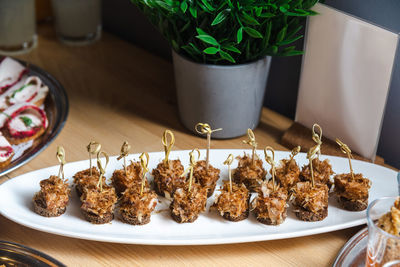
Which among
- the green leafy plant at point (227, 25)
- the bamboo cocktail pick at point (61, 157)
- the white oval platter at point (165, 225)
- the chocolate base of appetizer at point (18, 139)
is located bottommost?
the chocolate base of appetizer at point (18, 139)

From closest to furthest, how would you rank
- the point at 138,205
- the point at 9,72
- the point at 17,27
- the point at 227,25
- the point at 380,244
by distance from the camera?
1. the point at 380,244
2. the point at 138,205
3. the point at 227,25
4. the point at 9,72
5. the point at 17,27

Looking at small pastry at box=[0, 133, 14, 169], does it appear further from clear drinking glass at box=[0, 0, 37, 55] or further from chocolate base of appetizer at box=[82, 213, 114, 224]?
clear drinking glass at box=[0, 0, 37, 55]

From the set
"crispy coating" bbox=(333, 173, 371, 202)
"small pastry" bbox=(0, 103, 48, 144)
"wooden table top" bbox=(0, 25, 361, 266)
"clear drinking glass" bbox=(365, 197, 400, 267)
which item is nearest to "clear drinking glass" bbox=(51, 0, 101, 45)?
"wooden table top" bbox=(0, 25, 361, 266)

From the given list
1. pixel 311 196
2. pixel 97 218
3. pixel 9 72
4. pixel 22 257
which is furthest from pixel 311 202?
pixel 9 72

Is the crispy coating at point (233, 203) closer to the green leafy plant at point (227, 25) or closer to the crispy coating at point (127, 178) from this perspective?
the crispy coating at point (127, 178)

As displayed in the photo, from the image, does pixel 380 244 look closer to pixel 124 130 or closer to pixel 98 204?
pixel 98 204

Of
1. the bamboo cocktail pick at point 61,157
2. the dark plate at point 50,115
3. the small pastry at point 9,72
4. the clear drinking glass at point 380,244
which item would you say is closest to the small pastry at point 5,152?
the dark plate at point 50,115

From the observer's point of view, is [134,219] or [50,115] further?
[50,115]

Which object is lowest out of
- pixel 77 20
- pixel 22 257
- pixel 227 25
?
pixel 22 257
